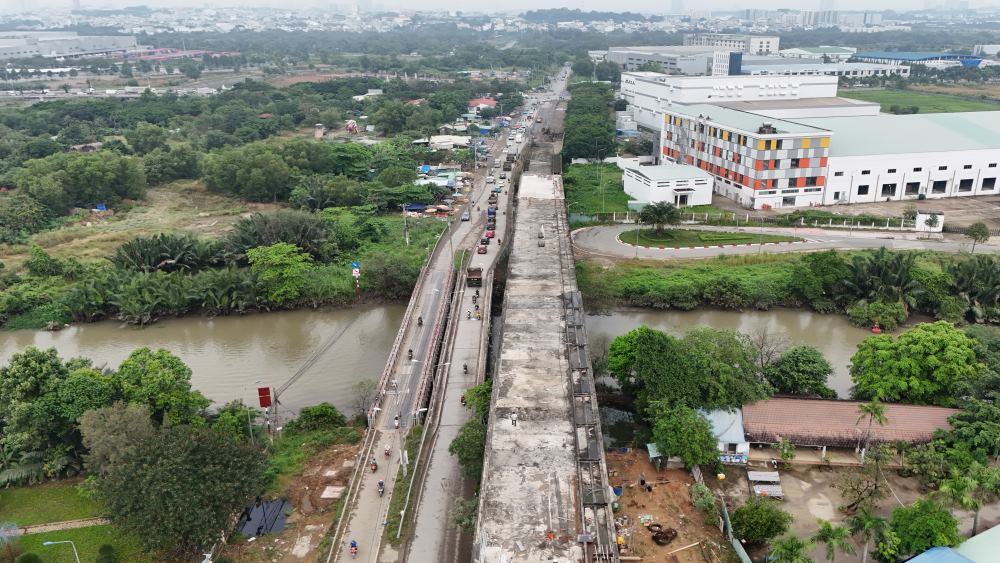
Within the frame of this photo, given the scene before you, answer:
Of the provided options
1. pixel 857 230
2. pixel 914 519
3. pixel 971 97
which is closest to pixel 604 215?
pixel 857 230

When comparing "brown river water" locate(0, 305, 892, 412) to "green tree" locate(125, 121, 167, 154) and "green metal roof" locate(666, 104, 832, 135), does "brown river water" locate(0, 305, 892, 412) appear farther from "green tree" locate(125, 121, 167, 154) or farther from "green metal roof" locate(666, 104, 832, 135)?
"green tree" locate(125, 121, 167, 154)

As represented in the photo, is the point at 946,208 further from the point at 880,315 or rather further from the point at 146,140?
the point at 146,140

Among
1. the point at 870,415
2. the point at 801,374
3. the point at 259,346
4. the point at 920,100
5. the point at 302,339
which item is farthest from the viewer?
the point at 920,100

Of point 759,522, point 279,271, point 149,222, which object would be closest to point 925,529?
point 759,522

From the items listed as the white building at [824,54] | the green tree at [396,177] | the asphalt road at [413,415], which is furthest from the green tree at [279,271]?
the white building at [824,54]

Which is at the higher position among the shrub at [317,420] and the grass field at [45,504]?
the shrub at [317,420]

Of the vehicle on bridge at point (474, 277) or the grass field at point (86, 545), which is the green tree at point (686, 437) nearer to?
the grass field at point (86, 545)
